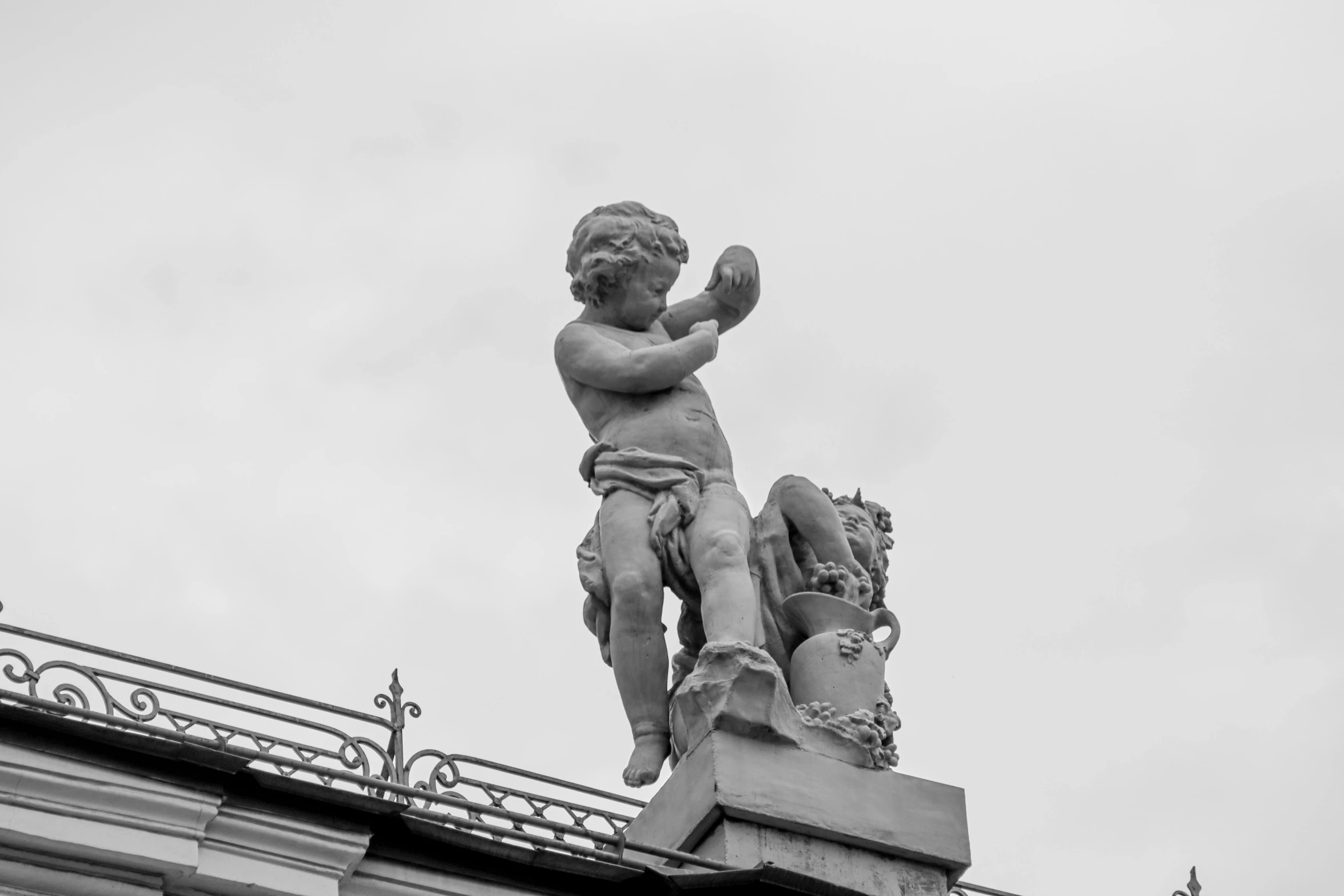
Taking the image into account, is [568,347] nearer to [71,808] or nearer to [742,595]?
[742,595]

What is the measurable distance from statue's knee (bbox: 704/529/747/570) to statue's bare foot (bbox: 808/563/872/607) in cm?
46

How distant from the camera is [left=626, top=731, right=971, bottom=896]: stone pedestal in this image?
489 inches

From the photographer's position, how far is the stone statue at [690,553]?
42.8ft

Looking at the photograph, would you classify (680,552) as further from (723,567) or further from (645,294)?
(645,294)

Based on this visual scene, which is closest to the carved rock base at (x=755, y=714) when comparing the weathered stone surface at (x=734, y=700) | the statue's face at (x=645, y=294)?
the weathered stone surface at (x=734, y=700)

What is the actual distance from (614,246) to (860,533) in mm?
2135

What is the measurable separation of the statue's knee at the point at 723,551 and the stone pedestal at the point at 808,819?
1034mm

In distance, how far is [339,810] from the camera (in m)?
11.4

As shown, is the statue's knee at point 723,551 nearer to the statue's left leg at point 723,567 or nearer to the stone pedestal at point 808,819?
the statue's left leg at point 723,567

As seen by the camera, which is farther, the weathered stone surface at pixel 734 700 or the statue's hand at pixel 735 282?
the statue's hand at pixel 735 282

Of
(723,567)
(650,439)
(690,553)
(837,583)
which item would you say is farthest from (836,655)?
(650,439)

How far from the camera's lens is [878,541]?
561 inches

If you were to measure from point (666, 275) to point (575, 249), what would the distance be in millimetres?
537

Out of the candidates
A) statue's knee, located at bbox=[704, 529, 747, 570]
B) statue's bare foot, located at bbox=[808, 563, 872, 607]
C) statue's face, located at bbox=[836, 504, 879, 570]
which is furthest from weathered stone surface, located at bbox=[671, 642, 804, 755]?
statue's face, located at bbox=[836, 504, 879, 570]
